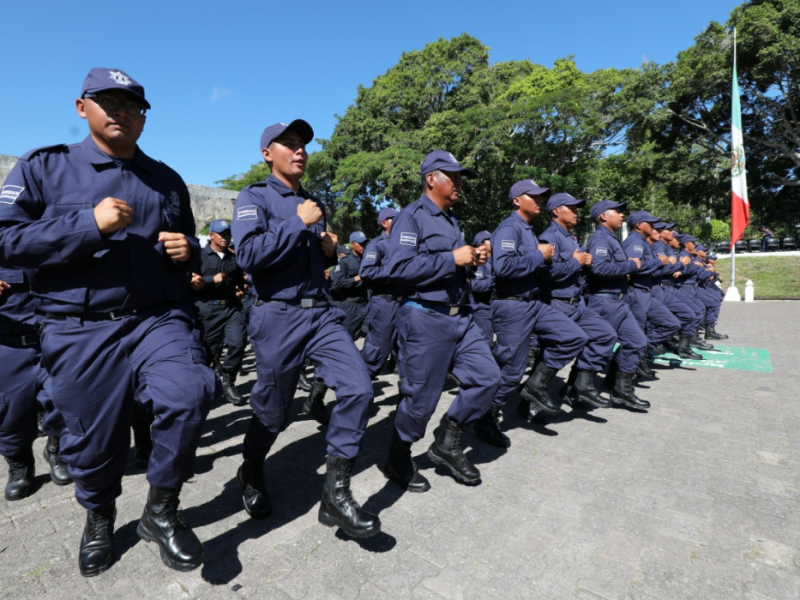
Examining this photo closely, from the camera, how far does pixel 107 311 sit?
2279mm

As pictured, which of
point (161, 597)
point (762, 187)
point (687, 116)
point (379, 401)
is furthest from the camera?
point (762, 187)

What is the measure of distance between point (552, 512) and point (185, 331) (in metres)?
2.34

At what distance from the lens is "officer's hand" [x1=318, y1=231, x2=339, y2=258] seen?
2918 mm

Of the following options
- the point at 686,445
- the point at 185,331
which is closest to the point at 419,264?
the point at 185,331

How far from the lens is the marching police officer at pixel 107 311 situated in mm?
2137

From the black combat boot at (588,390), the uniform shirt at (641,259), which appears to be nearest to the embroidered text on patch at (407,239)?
the black combat boot at (588,390)

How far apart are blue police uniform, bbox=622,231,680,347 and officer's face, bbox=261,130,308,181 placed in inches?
181

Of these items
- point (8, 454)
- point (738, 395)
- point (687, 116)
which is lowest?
point (738, 395)

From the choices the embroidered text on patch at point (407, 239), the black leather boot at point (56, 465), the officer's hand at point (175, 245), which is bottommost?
the black leather boot at point (56, 465)

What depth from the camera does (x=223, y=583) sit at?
231 cm

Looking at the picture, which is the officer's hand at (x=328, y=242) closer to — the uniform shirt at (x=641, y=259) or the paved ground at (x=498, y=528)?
the paved ground at (x=498, y=528)

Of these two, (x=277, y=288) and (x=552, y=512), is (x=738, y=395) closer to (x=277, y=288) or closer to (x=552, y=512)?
(x=552, y=512)

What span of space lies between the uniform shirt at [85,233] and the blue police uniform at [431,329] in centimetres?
137

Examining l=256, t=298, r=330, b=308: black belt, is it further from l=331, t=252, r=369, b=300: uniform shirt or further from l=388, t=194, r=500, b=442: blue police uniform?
l=331, t=252, r=369, b=300: uniform shirt
